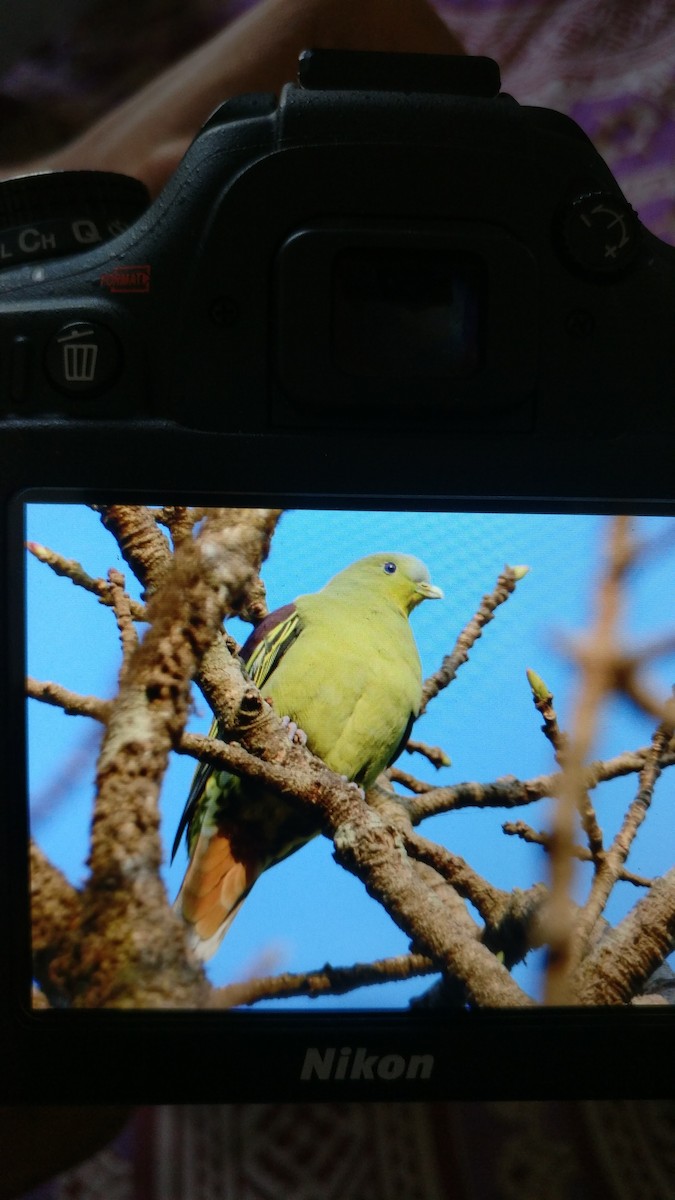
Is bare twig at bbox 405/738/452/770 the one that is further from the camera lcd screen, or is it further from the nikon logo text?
the nikon logo text

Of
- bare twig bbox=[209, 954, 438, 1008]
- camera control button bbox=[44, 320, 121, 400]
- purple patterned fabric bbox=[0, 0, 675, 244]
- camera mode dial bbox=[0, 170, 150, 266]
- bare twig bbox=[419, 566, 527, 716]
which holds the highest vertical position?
purple patterned fabric bbox=[0, 0, 675, 244]

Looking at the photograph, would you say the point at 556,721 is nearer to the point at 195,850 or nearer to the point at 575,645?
the point at 575,645

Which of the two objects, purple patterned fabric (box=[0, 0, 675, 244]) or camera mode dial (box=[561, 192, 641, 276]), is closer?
camera mode dial (box=[561, 192, 641, 276])

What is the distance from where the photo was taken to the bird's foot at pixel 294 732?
0.40 metres

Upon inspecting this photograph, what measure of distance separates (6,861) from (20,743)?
5 cm

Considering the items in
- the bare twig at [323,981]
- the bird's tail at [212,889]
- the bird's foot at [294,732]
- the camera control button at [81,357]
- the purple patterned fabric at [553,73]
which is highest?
the purple patterned fabric at [553,73]

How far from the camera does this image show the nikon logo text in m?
0.39

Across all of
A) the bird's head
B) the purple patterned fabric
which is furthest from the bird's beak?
the purple patterned fabric

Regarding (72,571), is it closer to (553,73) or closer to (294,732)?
(294,732)

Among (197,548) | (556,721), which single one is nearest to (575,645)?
(556,721)

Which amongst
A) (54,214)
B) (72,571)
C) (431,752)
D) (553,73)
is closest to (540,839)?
(431,752)

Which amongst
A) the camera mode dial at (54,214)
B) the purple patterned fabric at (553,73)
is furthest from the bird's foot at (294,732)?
A: the purple patterned fabric at (553,73)

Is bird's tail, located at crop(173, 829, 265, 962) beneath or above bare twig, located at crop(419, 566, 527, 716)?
beneath

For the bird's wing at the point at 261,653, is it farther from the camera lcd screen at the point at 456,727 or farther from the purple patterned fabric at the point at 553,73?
the purple patterned fabric at the point at 553,73
